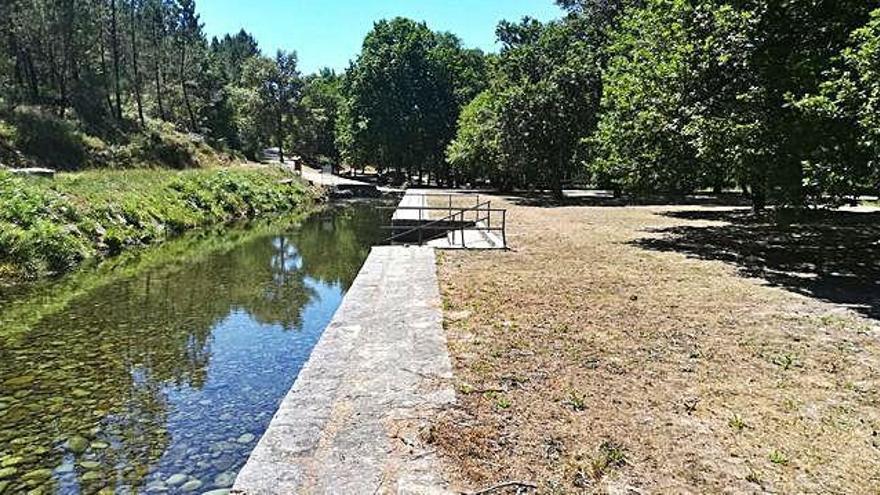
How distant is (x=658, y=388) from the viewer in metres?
6.11

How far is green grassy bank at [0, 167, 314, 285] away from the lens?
1499 cm

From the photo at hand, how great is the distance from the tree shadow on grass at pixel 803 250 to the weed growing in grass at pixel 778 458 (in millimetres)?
5785

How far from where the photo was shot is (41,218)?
16.6 meters

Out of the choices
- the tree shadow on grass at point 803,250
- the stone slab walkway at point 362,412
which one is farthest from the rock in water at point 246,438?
the tree shadow on grass at point 803,250

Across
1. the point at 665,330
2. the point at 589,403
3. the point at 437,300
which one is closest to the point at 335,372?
the point at 589,403

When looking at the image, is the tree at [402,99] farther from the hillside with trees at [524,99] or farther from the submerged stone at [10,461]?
the submerged stone at [10,461]

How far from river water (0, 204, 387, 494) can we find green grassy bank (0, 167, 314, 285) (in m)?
1.33

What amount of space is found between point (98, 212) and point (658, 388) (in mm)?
18764

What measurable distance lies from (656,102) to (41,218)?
16.5 m

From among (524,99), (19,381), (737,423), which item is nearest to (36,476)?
(19,381)

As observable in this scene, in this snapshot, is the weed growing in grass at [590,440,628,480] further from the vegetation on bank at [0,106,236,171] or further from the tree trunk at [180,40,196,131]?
the tree trunk at [180,40,196,131]

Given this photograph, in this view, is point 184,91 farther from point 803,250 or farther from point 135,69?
point 803,250

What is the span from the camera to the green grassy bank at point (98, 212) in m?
15.0

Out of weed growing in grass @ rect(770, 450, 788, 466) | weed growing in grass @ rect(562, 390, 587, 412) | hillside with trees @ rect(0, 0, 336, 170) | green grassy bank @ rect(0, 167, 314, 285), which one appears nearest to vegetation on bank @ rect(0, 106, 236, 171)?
hillside with trees @ rect(0, 0, 336, 170)
